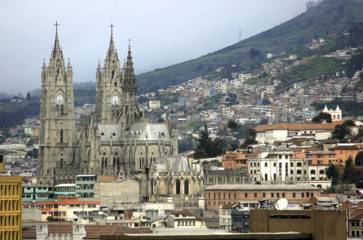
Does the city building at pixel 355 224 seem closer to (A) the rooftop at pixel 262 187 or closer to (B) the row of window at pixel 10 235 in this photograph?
(A) the rooftop at pixel 262 187

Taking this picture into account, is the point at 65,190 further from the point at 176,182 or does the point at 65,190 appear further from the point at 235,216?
the point at 235,216

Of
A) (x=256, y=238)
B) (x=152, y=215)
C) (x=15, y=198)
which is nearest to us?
(x=256, y=238)

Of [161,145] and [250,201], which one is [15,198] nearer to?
[250,201]

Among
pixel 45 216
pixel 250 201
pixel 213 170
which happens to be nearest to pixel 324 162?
pixel 213 170

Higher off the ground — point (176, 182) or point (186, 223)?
point (176, 182)

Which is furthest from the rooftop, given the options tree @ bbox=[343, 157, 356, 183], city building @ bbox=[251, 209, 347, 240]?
city building @ bbox=[251, 209, 347, 240]

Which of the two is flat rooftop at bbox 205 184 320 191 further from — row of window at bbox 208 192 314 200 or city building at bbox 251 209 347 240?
city building at bbox 251 209 347 240

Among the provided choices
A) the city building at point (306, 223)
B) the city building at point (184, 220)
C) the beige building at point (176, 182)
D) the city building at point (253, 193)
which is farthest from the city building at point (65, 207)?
the city building at point (306, 223)

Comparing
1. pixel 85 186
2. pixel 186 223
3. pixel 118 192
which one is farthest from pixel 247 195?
pixel 186 223

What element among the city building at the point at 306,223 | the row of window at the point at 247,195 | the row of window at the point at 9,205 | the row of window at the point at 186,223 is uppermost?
the row of window at the point at 247,195
